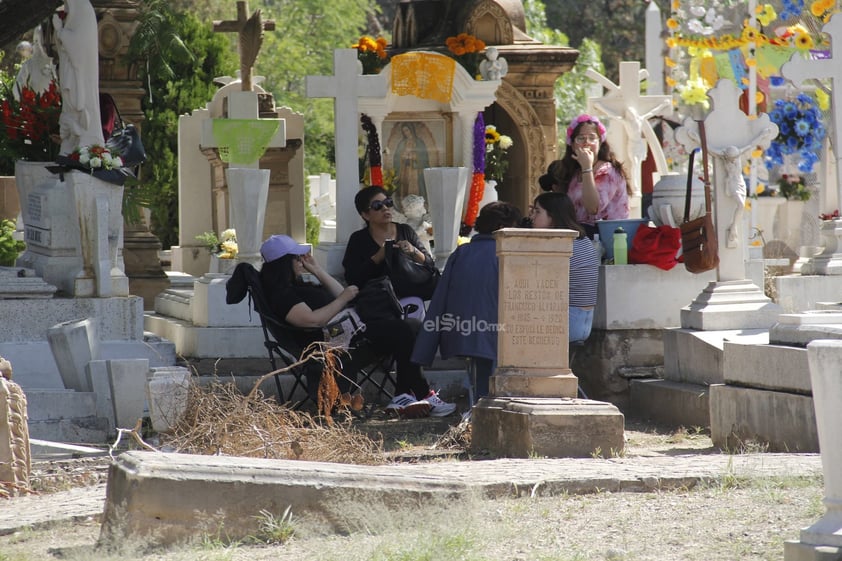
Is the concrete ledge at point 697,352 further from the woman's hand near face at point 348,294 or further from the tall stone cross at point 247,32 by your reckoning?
the tall stone cross at point 247,32

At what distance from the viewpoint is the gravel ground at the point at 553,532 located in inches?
195

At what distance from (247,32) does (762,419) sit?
839 cm

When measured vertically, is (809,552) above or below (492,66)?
below

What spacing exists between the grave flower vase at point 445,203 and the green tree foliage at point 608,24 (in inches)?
1112

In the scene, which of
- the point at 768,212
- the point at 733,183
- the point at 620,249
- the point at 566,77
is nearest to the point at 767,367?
the point at 733,183

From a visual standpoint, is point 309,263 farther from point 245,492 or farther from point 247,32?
point 247,32

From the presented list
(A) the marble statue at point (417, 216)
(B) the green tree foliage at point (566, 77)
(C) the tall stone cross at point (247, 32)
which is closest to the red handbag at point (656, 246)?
(A) the marble statue at point (417, 216)

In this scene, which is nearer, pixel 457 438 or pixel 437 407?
pixel 457 438

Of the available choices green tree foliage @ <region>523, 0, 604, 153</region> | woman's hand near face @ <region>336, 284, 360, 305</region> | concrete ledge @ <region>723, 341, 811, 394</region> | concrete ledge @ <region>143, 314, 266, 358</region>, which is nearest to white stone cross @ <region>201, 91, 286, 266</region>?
concrete ledge @ <region>143, 314, 266, 358</region>

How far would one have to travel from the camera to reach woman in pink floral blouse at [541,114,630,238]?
396 inches

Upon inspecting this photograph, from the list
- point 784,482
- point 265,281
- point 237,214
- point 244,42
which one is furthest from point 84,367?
point 244,42

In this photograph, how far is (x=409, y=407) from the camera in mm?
9016

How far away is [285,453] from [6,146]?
181 inches

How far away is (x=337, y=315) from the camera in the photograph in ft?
29.6
